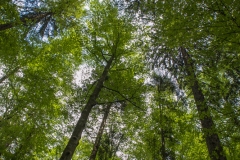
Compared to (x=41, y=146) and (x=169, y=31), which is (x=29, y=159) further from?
(x=169, y=31)

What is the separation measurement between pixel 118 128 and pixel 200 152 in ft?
19.0

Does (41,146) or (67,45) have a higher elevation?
(67,45)

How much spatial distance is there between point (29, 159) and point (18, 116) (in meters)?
2.59

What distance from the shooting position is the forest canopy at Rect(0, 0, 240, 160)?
577cm

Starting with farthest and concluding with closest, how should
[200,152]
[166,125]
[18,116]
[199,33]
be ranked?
[200,152] < [166,125] < [18,116] < [199,33]

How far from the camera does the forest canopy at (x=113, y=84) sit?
5766 mm

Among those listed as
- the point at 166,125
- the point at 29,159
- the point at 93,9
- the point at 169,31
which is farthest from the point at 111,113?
the point at 169,31

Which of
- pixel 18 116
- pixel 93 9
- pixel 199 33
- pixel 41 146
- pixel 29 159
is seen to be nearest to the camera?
pixel 199 33

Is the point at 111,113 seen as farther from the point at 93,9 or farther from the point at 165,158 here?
the point at 93,9

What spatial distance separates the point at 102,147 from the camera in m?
10.5

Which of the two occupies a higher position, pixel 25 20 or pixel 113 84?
pixel 25 20

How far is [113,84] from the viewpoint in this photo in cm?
922

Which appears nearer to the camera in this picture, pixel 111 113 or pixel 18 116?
pixel 18 116

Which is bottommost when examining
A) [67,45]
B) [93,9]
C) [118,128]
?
[118,128]
